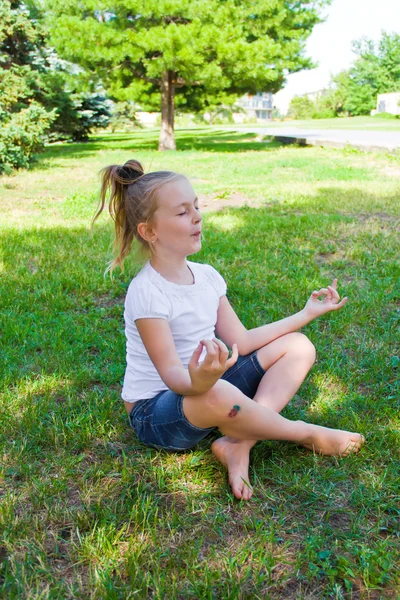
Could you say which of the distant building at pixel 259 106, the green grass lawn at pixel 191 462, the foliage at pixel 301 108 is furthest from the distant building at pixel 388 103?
the distant building at pixel 259 106

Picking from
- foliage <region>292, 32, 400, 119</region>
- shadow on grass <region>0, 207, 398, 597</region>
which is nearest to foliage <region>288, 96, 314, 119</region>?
foliage <region>292, 32, 400, 119</region>

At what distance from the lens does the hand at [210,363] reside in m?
1.51

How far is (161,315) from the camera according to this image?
191 cm

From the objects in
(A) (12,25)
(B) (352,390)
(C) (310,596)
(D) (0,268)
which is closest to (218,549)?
(C) (310,596)

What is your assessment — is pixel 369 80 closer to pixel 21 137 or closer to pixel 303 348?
pixel 21 137

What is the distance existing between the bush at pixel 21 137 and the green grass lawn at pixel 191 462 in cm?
521

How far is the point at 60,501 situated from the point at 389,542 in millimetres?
975

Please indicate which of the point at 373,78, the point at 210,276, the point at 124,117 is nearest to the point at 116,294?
the point at 210,276

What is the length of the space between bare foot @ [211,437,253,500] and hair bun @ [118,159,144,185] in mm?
998

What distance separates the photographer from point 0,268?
13.3 ft

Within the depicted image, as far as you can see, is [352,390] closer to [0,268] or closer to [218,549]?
[218,549]

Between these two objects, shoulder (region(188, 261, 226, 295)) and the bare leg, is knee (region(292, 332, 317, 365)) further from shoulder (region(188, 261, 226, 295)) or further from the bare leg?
shoulder (region(188, 261, 226, 295))

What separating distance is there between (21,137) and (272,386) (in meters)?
8.72

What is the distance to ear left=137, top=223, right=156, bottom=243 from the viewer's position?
2.04m
